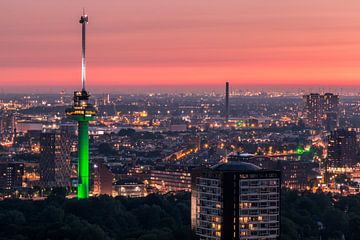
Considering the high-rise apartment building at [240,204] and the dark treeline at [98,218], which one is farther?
the dark treeline at [98,218]

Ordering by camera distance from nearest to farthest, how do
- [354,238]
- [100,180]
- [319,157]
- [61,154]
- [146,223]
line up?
[354,238] → [146,223] → [100,180] → [61,154] → [319,157]

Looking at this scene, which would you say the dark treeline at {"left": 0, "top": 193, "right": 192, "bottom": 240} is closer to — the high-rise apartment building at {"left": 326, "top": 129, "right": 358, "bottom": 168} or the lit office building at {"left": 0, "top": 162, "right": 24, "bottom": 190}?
the lit office building at {"left": 0, "top": 162, "right": 24, "bottom": 190}

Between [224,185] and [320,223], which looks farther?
[320,223]

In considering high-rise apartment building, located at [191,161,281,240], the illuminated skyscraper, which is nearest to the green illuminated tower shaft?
the illuminated skyscraper

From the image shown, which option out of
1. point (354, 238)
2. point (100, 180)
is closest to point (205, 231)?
point (354, 238)

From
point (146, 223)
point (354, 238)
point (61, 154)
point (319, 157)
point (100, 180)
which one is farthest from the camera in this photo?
point (319, 157)

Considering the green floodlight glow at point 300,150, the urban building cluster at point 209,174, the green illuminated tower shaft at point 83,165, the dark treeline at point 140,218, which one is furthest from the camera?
the green floodlight glow at point 300,150

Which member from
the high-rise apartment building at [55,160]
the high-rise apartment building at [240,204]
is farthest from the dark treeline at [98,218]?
the high-rise apartment building at [55,160]

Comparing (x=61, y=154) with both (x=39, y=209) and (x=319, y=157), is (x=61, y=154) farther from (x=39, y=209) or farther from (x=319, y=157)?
(x=39, y=209)

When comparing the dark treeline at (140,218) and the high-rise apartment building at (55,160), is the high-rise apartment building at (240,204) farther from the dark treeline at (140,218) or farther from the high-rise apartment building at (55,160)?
the high-rise apartment building at (55,160)
